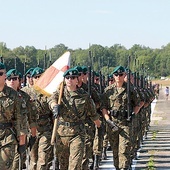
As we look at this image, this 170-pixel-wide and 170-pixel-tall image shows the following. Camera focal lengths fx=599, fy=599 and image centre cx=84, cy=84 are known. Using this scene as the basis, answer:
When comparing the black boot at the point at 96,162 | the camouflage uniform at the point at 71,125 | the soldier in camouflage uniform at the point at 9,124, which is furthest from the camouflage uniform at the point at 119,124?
the soldier in camouflage uniform at the point at 9,124

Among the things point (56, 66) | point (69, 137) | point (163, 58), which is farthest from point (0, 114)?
point (163, 58)

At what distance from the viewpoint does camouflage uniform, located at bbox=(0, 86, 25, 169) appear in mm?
6520

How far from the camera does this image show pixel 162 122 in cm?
2503

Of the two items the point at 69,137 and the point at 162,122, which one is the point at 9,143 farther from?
the point at 162,122

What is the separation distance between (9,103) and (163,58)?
5175 inches

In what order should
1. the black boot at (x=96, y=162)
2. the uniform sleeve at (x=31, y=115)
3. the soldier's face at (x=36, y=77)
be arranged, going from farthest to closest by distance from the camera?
the black boot at (x=96, y=162) < the soldier's face at (x=36, y=77) < the uniform sleeve at (x=31, y=115)

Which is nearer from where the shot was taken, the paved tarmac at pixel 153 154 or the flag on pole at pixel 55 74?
the flag on pole at pixel 55 74

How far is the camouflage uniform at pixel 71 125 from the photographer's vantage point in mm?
7594

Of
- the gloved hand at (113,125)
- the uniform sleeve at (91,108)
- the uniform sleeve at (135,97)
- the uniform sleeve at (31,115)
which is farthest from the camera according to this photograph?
the uniform sleeve at (135,97)

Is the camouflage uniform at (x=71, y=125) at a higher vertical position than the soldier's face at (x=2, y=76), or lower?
lower

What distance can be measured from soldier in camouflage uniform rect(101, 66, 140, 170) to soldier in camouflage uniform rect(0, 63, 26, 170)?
2.98m

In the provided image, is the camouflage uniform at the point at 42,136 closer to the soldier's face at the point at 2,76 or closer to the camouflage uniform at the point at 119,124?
the camouflage uniform at the point at 119,124

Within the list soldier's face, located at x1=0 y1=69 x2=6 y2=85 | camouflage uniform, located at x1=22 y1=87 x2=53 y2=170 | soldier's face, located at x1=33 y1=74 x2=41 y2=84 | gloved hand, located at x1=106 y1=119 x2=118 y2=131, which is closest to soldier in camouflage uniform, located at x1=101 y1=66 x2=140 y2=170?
gloved hand, located at x1=106 y1=119 x2=118 y2=131

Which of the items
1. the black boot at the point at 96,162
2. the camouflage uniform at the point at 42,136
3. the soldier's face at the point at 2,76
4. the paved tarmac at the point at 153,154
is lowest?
the paved tarmac at the point at 153,154
